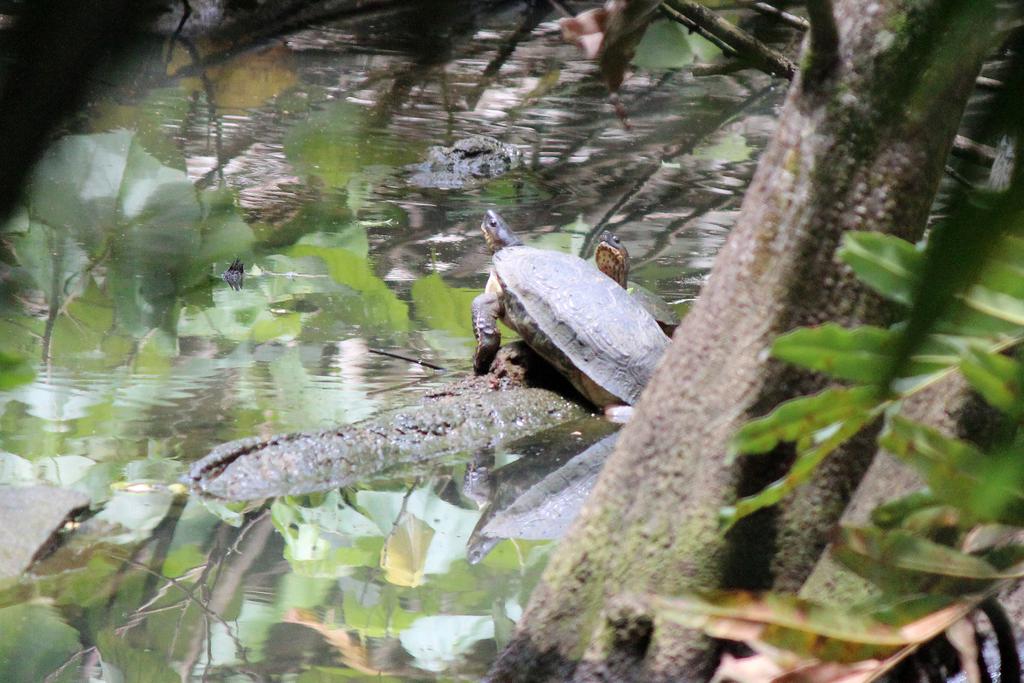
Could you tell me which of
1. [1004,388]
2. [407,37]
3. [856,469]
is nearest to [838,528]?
[1004,388]

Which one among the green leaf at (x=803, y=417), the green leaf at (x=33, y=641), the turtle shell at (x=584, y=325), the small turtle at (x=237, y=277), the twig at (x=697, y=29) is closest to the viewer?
the green leaf at (x=803, y=417)

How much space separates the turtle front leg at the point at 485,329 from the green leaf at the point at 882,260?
10.3 ft

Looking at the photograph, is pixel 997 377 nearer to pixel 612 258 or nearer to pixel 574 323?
pixel 574 323

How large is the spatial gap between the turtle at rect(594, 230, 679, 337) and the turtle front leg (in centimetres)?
56

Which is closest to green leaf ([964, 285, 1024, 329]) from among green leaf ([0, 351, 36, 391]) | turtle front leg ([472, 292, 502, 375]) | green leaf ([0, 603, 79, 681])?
green leaf ([0, 351, 36, 391])

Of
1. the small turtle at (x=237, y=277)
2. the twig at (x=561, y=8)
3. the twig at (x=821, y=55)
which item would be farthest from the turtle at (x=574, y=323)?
the twig at (x=561, y=8)

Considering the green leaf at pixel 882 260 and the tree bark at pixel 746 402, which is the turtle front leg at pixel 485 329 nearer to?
the tree bark at pixel 746 402

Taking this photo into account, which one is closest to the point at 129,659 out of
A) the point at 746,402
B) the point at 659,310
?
the point at 746,402

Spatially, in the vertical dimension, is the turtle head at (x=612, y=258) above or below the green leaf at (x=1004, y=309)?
below

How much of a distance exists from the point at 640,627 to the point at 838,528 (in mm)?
613

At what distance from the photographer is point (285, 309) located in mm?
4715

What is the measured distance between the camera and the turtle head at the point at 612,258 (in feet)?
15.1

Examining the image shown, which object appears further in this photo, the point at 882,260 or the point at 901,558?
the point at 901,558

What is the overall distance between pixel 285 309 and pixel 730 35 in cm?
316
